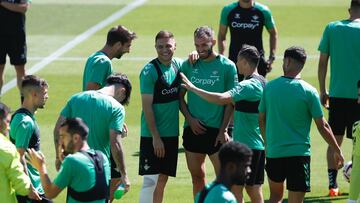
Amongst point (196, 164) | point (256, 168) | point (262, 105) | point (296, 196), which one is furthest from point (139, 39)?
point (296, 196)

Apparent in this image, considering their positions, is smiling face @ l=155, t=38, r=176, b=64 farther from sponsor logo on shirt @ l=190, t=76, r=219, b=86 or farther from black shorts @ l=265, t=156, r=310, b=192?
black shorts @ l=265, t=156, r=310, b=192

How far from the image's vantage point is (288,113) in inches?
477

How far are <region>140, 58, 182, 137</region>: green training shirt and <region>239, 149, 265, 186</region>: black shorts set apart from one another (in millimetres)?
1027

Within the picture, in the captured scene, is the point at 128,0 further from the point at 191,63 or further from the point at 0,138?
the point at 0,138

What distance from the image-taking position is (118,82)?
1180 centimetres

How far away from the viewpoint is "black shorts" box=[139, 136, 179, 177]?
13.0 metres

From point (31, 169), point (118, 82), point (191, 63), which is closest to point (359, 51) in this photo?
point (191, 63)

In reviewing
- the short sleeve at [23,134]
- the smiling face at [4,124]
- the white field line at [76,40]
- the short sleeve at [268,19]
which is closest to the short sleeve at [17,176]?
the smiling face at [4,124]

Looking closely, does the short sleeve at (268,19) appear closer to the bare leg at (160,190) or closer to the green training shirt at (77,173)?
the bare leg at (160,190)

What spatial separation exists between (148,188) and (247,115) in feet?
4.96

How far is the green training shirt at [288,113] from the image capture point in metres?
12.0

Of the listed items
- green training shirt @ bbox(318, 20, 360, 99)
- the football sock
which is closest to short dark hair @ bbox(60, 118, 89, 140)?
the football sock

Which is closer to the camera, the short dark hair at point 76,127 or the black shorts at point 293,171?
the short dark hair at point 76,127

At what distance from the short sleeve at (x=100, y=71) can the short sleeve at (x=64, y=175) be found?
325cm
